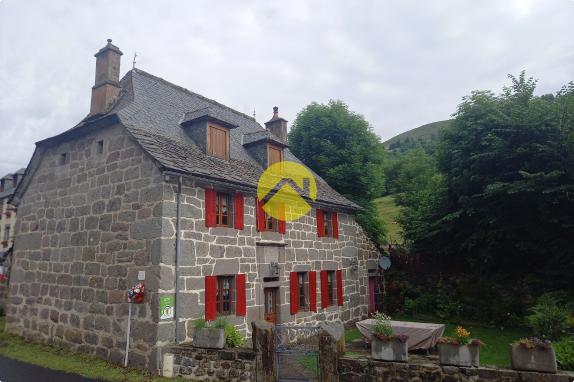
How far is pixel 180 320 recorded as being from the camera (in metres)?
9.37

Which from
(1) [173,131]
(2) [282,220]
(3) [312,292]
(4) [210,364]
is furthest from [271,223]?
(4) [210,364]

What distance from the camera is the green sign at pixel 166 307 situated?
354 inches

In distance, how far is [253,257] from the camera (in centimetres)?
1177

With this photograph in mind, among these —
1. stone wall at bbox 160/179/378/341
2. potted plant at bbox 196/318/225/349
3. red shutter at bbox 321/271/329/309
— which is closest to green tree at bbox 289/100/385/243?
stone wall at bbox 160/179/378/341

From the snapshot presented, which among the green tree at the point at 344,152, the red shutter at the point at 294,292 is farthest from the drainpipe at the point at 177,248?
the green tree at the point at 344,152

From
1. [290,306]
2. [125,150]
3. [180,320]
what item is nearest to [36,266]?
[125,150]

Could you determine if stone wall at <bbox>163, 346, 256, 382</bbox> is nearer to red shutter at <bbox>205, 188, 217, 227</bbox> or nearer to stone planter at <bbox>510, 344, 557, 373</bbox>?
red shutter at <bbox>205, 188, 217, 227</bbox>

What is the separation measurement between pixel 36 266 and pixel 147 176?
229 inches

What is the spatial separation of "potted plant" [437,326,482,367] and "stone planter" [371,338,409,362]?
0.68m

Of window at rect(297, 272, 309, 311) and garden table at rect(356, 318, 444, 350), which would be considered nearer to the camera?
garden table at rect(356, 318, 444, 350)

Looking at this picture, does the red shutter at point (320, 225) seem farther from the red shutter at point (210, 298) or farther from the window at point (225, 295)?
the red shutter at point (210, 298)

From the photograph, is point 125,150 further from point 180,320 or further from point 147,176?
point 180,320

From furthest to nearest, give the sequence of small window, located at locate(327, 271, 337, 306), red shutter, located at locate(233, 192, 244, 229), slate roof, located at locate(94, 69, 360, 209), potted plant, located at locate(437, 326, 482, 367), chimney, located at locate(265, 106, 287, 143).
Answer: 1. chimney, located at locate(265, 106, 287, 143)
2. small window, located at locate(327, 271, 337, 306)
3. red shutter, located at locate(233, 192, 244, 229)
4. slate roof, located at locate(94, 69, 360, 209)
5. potted plant, located at locate(437, 326, 482, 367)

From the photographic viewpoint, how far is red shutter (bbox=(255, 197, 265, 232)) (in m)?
12.1
